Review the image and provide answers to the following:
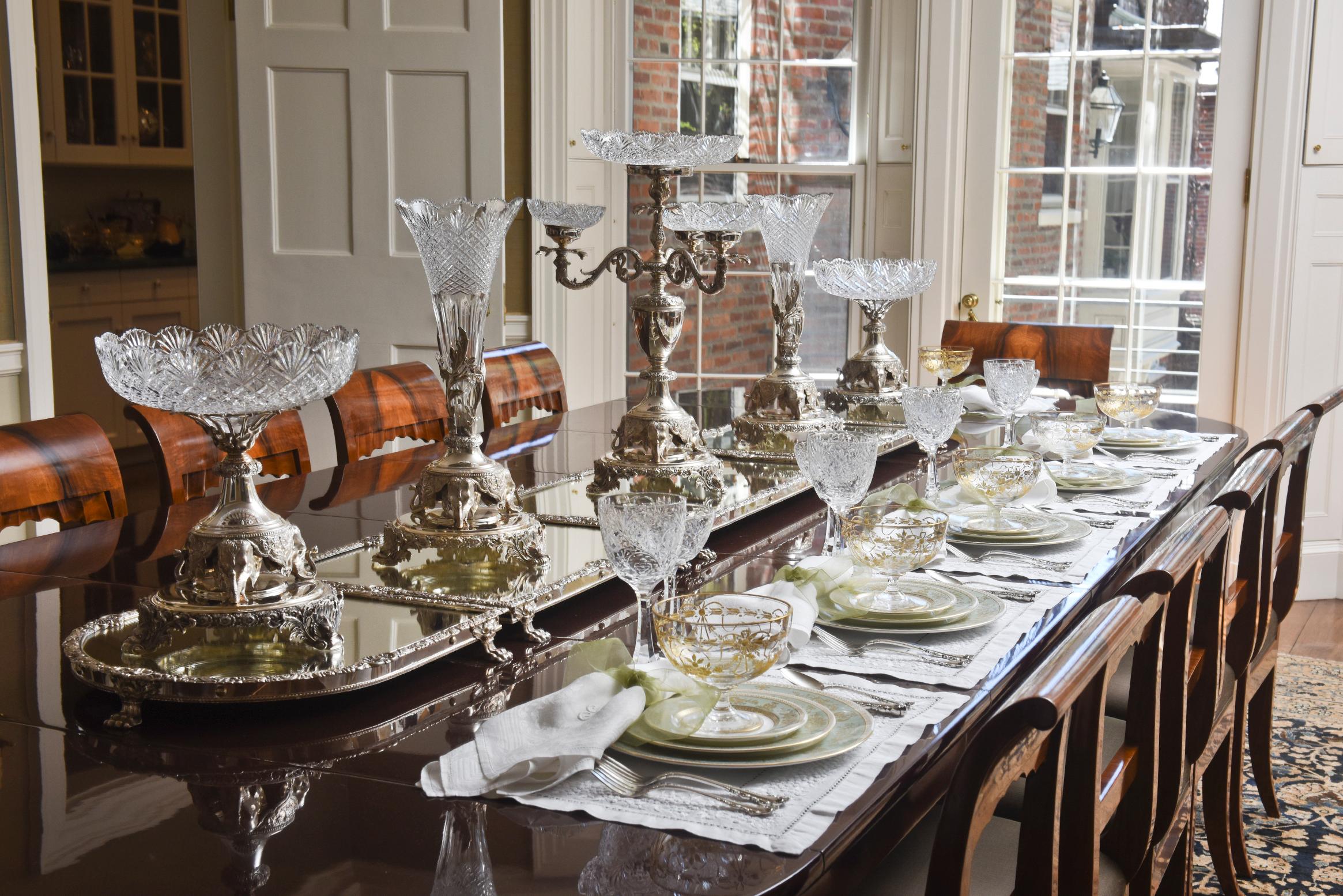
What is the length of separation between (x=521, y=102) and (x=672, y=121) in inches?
22.9

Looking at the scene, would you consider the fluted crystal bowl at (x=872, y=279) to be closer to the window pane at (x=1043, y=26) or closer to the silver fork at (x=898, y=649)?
the silver fork at (x=898, y=649)

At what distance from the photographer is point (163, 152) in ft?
21.2

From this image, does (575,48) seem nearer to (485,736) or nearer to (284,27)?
(284,27)

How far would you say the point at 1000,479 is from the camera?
6.41 ft

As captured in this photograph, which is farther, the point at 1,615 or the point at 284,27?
the point at 284,27

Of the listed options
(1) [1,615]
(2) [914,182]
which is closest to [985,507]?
(1) [1,615]

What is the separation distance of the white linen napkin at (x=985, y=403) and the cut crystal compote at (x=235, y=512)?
2.00m

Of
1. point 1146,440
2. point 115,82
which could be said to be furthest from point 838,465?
point 115,82

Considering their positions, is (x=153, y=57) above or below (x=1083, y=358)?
above

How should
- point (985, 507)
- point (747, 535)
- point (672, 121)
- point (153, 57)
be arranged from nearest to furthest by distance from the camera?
point (747, 535)
point (985, 507)
point (672, 121)
point (153, 57)

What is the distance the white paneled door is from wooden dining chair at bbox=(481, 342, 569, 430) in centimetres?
79

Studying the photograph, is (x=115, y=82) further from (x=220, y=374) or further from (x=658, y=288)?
(x=220, y=374)

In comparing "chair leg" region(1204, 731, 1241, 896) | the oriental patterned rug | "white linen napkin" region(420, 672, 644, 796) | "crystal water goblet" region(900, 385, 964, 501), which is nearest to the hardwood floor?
the oriental patterned rug

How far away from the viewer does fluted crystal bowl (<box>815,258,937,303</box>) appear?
2.67 m
